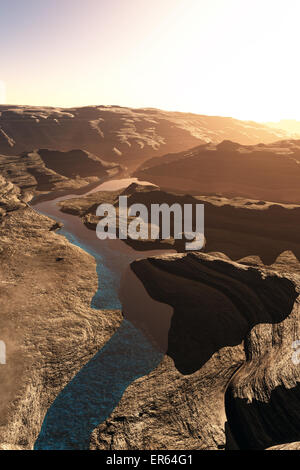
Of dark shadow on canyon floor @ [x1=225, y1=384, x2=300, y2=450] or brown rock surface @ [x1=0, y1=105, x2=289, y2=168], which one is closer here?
dark shadow on canyon floor @ [x1=225, y1=384, x2=300, y2=450]

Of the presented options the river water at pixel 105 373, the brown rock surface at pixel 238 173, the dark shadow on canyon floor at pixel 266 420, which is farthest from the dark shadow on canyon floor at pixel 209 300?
the brown rock surface at pixel 238 173

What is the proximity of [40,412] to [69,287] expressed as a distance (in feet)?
45.9

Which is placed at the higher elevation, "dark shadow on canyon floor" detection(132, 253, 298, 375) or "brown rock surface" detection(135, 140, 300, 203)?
"brown rock surface" detection(135, 140, 300, 203)

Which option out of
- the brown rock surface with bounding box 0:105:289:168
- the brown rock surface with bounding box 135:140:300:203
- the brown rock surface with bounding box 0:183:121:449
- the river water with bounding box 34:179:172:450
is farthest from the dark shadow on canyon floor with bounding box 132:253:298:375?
the brown rock surface with bounding box 0:105:289:168

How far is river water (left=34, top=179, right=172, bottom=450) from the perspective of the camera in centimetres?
1648

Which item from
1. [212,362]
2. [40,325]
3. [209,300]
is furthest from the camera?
[209,300]

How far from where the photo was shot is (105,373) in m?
20.4

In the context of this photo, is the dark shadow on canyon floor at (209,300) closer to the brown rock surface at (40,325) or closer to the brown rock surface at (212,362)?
the brown rock surface at (212,362)

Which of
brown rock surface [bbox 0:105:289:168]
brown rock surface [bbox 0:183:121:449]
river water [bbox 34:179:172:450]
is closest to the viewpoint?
river water [bbox 34:179:172:450]

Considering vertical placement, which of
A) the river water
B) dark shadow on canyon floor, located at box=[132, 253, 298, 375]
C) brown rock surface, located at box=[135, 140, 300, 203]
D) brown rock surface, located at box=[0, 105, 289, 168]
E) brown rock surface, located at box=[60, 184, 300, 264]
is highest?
brown rock surface, located at box=[0, 105, 289, 168]

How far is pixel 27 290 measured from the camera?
92.5 feet

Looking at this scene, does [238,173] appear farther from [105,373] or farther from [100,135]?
[100,135]

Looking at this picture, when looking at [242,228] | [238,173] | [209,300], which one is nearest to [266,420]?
[209,300]

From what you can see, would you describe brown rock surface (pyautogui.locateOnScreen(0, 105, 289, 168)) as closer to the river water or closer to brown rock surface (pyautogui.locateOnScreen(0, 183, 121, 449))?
brown rock surface (pyautogui.locateOnScreen(0, 183, 121, 449))
